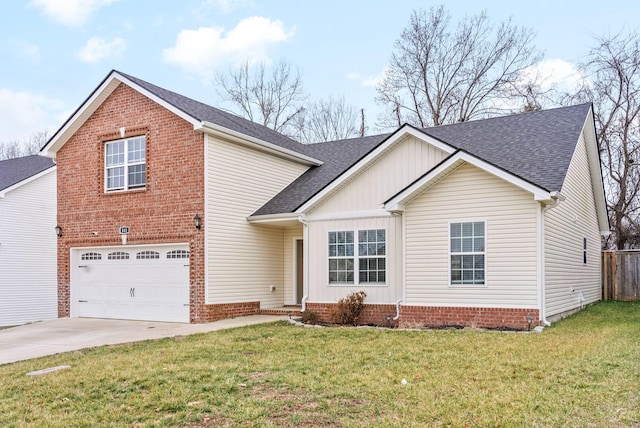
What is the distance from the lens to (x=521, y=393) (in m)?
6.14

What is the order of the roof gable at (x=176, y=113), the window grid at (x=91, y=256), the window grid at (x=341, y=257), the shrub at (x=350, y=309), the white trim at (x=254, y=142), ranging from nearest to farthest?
1. the shrub at (x=350, y=309)
2. the window grid at (x=341, y=257)
3. the white trim at (x=254, y=142)
4. the roof gable at (x=176, y=113)
5. the window grid at (x=91, y=256)

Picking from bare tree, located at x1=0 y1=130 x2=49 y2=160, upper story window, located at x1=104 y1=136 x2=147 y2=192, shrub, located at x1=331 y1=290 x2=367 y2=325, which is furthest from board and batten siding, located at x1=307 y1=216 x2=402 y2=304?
bare tree, located at x1=0 y1=130 x2=49 y2=160

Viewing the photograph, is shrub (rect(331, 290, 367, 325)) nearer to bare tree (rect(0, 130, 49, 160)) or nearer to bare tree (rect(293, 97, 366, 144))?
bare tree (rect(293, 97, 366, 144))

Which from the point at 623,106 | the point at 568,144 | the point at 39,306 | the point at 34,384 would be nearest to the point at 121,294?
the point at 39,306

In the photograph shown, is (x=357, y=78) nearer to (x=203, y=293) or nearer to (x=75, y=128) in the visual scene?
(x=75, y=128)

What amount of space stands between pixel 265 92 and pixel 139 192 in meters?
22.5

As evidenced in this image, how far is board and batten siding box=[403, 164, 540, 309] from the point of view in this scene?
37.6ft

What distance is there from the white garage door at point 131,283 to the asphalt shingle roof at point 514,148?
9.78 ft

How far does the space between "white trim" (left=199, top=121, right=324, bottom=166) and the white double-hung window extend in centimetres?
375

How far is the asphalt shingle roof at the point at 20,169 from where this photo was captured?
831 inches

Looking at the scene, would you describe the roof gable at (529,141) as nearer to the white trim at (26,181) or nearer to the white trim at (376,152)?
the white trim at (376,152)

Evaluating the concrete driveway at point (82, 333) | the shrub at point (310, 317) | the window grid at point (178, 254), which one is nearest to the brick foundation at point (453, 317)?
the shrub at point (310, 317)

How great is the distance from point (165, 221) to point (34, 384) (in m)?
8.10

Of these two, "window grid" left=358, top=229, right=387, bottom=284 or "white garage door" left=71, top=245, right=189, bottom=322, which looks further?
"white garage door" left=71, top=245, right=189, bottom=322
